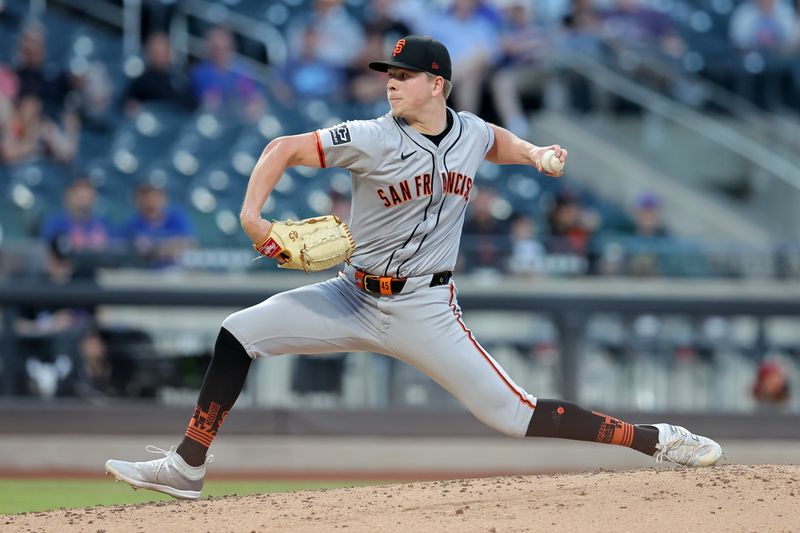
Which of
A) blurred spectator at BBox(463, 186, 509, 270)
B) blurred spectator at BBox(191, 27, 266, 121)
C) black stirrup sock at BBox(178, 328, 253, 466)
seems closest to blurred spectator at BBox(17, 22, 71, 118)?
blurred spectator at BBox(191, 27, 266, 121)

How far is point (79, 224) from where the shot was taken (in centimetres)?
905

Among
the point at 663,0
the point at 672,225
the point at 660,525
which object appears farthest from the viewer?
the point at 663,0

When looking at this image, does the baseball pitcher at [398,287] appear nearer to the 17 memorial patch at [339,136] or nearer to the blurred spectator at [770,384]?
the 17 memorial patch at [339,136]

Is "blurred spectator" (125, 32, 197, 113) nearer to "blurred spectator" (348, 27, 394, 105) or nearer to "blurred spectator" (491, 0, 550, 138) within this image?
"blurred spectator" (348, 27, 394, 105)

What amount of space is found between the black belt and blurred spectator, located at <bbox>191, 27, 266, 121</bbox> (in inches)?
256

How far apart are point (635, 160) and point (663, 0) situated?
253 centimetres

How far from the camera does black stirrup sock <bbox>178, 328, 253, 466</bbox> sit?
4922 mm

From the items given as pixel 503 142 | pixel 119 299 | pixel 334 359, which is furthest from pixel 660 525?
pixel 119 299

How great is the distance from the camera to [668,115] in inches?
474

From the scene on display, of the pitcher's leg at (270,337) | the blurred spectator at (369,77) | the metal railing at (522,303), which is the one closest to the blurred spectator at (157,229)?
the metal railing at (522,303)

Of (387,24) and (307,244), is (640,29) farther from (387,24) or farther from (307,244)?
(307,244)

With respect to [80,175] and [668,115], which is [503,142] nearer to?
[80,175]

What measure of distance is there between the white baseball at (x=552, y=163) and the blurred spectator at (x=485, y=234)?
165 inches

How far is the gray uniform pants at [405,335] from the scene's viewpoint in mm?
4824
